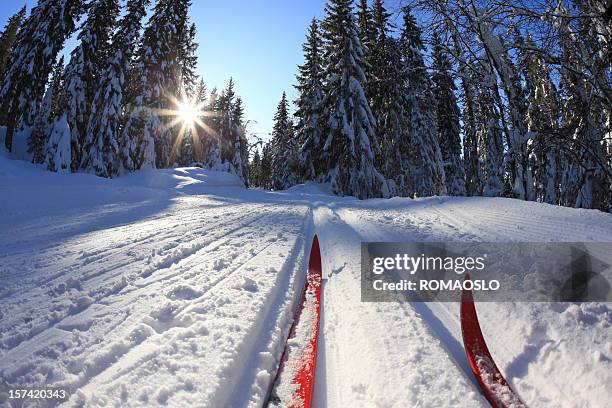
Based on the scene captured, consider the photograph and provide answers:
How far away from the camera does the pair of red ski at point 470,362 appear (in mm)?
1707

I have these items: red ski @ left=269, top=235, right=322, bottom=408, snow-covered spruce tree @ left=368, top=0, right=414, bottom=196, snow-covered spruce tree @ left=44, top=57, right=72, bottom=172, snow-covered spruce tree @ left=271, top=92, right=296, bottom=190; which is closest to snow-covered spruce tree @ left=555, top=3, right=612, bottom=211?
red ski @ left=269, top=235, right=322, bottom=408

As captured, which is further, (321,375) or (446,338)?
(446,338)

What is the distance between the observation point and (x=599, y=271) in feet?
8.61

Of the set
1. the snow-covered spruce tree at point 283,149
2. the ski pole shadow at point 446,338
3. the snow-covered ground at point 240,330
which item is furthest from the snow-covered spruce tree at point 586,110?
the snow-covered spruce tree at point 283,149

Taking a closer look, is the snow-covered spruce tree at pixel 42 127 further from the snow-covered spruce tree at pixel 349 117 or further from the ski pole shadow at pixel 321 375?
the ski pole shadow at pixel 321 375

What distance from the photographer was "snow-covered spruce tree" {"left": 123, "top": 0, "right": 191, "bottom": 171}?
18281mm

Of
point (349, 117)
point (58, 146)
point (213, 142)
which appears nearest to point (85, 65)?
point (58, 146)

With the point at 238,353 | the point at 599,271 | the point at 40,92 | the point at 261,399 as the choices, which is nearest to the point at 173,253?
the point at 238,353

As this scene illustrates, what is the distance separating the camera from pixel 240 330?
218cm

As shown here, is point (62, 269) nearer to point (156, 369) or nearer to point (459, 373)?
point (156, 369)

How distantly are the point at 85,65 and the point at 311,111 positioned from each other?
13384 mm

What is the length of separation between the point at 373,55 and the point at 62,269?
912 inches

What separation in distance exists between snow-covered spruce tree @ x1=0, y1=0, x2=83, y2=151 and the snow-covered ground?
16.6 metres

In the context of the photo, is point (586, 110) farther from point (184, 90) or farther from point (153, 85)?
point (184, 90)
